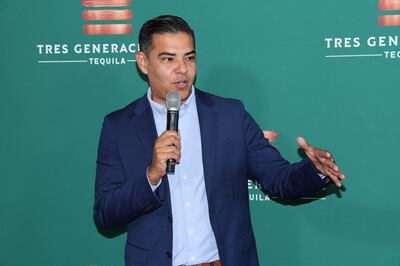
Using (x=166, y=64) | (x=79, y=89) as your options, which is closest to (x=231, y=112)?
(x=166, y=64)

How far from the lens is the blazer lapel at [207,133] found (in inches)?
94.9

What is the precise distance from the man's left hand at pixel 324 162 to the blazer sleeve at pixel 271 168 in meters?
0.14

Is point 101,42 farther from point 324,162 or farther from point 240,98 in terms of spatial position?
point 324,162

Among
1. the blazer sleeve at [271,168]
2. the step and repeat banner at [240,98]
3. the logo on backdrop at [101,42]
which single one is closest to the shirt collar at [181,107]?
the blazer sleeve at [271,168]

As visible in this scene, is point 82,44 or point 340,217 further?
point 82,44

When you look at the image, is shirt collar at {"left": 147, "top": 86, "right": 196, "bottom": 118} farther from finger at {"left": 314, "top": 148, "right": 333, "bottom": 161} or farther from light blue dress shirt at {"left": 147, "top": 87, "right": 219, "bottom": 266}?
finger at {"left": 314, "top": 148, "right": 333, "bottom": 161}

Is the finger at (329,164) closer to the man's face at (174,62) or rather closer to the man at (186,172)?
→ the man at (186,172)

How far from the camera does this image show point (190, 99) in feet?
8.22

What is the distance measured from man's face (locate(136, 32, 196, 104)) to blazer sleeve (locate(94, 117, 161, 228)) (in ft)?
1.11

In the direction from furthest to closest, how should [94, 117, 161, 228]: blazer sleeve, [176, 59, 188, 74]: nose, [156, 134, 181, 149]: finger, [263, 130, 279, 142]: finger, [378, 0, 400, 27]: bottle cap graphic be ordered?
[263, 130, 279, 142]: finger → [378, 0, 400, 27]: bottle cap graphic → [176, 59, 188, 74]: nose → [94, 117, 161, 228]: blazer sleeve → [156, 134, 181, 149]: finger

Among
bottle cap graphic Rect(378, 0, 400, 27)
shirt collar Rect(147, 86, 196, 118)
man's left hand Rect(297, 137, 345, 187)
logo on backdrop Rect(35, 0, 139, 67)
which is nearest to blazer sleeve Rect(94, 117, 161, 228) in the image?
shirt collar Rect(147, 86, 196, 118)

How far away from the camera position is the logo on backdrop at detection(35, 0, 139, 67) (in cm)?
321

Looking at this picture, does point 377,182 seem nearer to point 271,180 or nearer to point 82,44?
point 271,180

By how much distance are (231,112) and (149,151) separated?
39 centimetres
